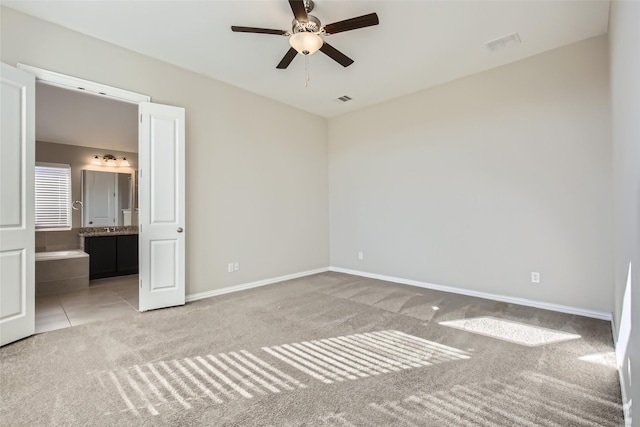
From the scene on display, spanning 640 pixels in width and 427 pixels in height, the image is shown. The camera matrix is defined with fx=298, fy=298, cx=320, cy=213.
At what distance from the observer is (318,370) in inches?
84.4

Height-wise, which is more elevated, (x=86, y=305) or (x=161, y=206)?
(x=161, y=206)

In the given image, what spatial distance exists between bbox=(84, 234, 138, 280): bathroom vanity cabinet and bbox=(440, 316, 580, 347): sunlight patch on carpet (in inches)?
222

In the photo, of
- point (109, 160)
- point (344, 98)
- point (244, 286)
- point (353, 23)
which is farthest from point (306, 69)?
point (109, 160)

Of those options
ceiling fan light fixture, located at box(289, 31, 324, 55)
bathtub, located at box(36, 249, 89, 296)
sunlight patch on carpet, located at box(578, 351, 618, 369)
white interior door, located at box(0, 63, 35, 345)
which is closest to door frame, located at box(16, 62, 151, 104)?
white interior door, located at box(0, 63, 35, 345)

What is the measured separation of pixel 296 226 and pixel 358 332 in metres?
2.67

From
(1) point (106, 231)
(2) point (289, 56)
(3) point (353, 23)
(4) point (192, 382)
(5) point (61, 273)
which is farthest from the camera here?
(1) point (106, 231)

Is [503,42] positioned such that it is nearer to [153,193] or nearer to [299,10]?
[299,10]

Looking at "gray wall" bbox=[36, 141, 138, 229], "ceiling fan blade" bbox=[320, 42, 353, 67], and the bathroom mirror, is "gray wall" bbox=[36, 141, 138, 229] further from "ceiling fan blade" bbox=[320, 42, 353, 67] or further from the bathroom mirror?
"ceiling fan blade" bbox=[320, 42, 353, 67]

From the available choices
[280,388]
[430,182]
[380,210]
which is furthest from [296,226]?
[280,388]

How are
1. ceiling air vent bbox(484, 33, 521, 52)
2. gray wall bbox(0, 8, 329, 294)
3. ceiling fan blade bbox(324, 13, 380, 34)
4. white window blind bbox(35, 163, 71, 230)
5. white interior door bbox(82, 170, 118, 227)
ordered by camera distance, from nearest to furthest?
ceiling fan blade bbox(324, 13, 380, 34) → gray wall bbox(0, 8, 329, 294) → ceiling air vent bbox(484, 33, 521, 52) → white window blind bbox(35, 163, 71, 230) → white interior door bbox(82, 170, 118, 227)

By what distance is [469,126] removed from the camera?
13.1 ft

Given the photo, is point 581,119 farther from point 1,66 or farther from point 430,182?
Answer: point 1,66

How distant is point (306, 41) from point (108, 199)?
583cm

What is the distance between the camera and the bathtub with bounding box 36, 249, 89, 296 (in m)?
4.38
